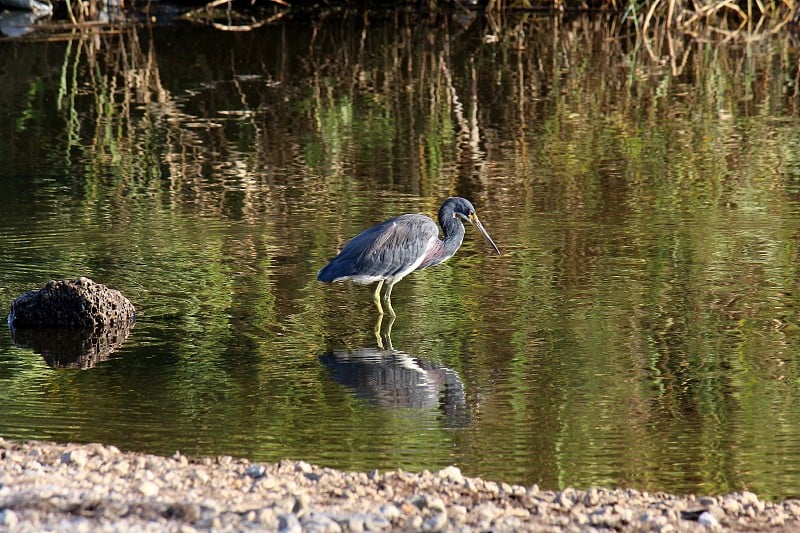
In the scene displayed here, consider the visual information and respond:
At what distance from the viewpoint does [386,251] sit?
859 cm

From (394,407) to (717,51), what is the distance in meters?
14.6

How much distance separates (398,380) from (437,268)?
97.6 inches

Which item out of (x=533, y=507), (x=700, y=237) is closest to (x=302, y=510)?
(x=533, y=507)

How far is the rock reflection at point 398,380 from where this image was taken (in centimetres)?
689

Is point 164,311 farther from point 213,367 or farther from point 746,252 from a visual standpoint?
point 746,252

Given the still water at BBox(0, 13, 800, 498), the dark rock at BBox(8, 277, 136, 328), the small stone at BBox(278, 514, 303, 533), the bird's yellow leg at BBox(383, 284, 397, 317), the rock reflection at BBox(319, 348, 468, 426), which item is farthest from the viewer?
the bird's yellow leg at BBox(383, 284, 397, 317)

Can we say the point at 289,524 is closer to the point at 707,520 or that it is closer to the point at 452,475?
the point at 452,475

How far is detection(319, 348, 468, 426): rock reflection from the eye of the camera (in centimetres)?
689

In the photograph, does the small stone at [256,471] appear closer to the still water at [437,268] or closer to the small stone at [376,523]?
the still water at [437,268]

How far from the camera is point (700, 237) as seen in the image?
1008cm

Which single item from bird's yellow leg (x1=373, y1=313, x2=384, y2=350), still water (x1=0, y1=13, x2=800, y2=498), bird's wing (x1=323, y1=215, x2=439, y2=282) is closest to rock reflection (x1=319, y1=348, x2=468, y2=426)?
still water (x1=0, y1=13, x2=800, y2=498)

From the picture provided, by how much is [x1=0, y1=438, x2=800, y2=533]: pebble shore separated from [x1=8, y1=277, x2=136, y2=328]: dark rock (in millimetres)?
2507

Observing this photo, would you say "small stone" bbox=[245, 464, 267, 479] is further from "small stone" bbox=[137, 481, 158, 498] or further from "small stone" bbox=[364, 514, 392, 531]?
"small stone" bbox=[364, 514, 392, 531]

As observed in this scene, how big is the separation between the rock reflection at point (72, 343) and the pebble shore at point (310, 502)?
2086 mm
